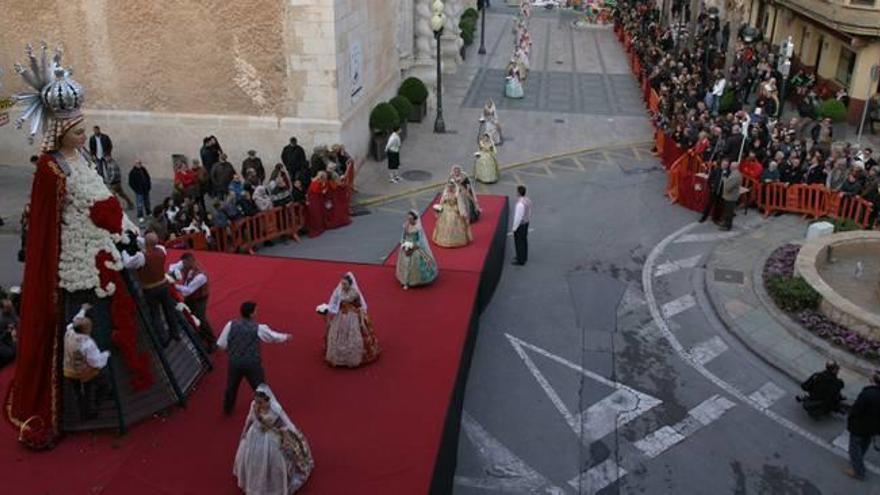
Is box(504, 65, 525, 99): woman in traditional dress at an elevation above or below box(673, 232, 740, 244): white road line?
above

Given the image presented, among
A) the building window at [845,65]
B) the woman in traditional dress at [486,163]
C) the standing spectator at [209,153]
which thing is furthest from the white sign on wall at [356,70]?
the building window at [845,65]

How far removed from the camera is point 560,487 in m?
9.37

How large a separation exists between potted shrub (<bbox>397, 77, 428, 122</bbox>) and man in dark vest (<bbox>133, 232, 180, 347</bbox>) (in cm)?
1688

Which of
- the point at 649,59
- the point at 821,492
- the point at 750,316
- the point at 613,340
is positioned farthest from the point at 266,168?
the point at 649,59

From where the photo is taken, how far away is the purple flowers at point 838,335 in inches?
464

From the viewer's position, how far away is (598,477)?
955 cm

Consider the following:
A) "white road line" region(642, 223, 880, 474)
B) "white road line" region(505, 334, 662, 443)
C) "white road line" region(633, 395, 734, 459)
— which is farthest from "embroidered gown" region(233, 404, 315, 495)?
"white road line" region(642, 223, 880, 474)

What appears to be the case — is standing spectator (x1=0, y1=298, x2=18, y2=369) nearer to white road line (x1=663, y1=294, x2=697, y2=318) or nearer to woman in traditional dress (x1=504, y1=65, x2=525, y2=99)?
white road line (x1=663, y1=294, x2=697, y2=318)

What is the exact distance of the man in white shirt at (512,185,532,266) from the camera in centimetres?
1437

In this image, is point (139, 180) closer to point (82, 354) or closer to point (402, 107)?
point (402, 107)

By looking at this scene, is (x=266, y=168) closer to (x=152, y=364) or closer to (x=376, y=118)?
(x=376, y=118)

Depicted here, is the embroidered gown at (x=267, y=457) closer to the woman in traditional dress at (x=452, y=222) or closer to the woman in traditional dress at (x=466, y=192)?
the woman in traditional dress at (x=452, y=222)

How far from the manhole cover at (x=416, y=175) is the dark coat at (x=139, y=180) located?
262 inches

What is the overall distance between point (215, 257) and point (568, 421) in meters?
6.11
